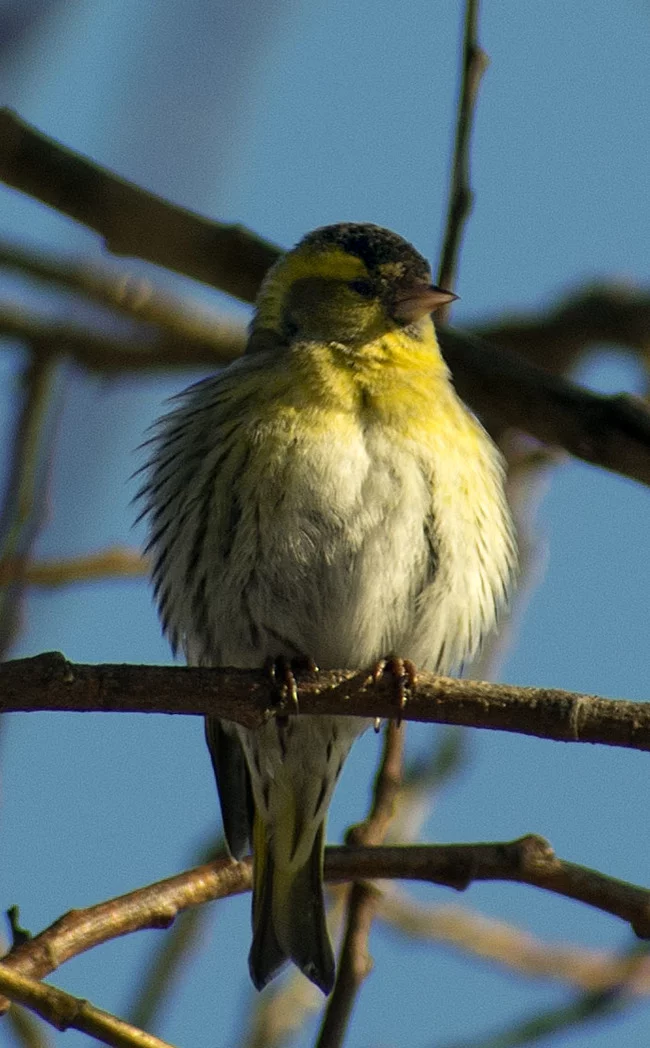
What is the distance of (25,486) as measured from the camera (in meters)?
3.91

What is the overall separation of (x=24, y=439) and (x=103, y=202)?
1.00m

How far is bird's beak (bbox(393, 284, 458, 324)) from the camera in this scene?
15.7 ft

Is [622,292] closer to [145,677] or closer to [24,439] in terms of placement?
[24,439]

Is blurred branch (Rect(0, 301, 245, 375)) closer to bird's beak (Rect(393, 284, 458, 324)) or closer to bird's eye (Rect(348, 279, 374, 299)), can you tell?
bird's eye (Rect(348, 279, 374, 299))

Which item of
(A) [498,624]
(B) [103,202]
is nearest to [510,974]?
(A) [498,624]

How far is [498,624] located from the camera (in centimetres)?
516

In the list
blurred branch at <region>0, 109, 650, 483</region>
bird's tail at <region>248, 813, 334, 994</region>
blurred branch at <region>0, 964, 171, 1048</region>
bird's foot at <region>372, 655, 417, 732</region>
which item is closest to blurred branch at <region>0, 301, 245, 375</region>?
blurred branch at <region>0, 109, 650, 483</region>

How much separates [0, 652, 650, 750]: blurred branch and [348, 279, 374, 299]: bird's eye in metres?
2.08

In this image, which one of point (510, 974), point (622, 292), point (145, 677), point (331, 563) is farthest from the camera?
point (622, 292)

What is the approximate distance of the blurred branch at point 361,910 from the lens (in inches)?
136

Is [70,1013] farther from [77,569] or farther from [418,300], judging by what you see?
[418,300]

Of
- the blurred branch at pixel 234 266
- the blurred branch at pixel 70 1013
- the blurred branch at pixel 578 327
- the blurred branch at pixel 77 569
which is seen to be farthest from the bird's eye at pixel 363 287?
the blurred branch at pixel 70 1013

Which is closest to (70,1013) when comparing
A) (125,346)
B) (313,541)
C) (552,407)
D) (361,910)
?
(361,910)

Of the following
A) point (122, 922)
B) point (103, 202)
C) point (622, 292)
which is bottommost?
point (122, 922)
